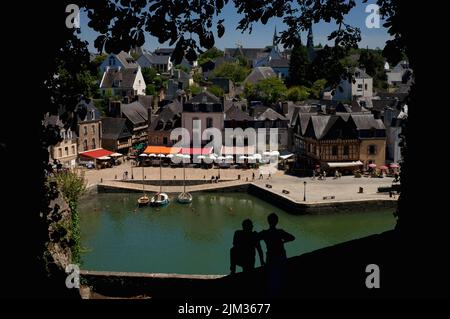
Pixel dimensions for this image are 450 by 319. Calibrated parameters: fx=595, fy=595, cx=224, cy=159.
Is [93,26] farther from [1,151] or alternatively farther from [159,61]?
[159,61]

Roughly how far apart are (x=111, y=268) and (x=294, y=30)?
18.5 m

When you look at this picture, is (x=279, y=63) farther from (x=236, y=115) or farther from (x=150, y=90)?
(x=236, y=115)

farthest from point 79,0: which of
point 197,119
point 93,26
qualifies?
point 197,119

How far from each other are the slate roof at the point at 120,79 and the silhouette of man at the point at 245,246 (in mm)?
62774

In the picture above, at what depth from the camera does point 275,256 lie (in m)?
6.41

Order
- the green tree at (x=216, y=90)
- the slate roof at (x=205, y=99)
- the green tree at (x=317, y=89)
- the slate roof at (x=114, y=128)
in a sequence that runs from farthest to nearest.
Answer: the green tree at (x=216, y=90), the green tree at (x=317, y=89), the slate roof at (x=114, y=128), the slate roof at (x=205, y=99)

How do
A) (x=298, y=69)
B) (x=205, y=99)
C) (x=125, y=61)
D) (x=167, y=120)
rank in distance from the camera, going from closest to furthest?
(x=205, y=99)
(x=167, y=120)
(x=298, y=69)
(x=125, y=61)

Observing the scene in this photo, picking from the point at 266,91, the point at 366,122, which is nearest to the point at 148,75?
the point at 266,91

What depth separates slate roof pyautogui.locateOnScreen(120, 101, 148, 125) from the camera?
5100 centimetres

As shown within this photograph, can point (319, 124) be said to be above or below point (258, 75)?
below

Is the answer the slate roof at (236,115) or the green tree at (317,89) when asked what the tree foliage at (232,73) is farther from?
the slate roof at (236,115)

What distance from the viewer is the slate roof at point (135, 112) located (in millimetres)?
51000

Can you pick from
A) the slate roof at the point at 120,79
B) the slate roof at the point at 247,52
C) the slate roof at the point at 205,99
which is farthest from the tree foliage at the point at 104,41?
the slate roof at the point at 247,52

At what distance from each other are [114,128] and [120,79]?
21.7m
